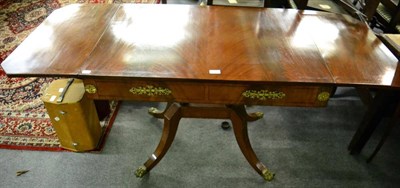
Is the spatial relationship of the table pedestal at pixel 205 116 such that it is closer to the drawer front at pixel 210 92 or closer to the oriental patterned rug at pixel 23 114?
the drawer front at pixel 210 92

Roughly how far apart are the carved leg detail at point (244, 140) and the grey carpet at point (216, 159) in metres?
0.06

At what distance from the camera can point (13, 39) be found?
108 inches

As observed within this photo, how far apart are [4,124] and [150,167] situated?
3.60ft

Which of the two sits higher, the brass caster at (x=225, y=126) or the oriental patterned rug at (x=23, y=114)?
the oriental patterned rug at (x=23, y=114)

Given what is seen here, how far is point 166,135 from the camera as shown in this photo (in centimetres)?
149

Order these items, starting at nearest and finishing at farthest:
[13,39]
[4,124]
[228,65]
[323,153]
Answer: [228,65]
[323,153]
[4,124]
[13,39]

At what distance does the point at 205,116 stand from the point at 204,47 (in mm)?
386

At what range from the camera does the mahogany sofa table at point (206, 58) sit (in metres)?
1.06

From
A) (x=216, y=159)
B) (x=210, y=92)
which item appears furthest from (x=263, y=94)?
(x=216, y=159)

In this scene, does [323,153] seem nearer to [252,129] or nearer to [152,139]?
[252,129]

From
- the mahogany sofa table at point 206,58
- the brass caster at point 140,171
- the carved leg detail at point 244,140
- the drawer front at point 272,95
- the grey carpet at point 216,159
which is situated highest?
the mahogany sofa table at point 206,58

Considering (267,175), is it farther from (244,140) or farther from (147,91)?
(147,91)

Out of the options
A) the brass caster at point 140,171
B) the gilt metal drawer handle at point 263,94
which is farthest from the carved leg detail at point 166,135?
the gilt metal drawer handle at point 263,94

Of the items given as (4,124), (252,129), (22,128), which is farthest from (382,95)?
(4,124)
